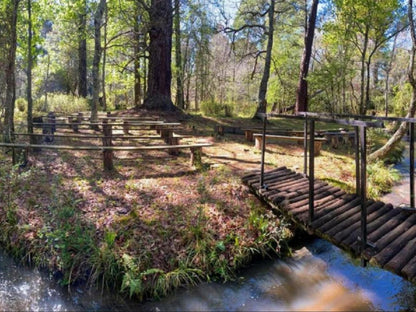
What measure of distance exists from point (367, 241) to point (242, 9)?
1317 cm

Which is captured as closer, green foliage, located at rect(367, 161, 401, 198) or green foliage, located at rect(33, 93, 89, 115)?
green foliage, located at rect(367, 161, 401, 198)

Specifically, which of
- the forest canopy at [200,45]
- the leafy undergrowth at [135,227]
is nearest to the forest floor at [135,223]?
the leafy undergrowth at [135,227]

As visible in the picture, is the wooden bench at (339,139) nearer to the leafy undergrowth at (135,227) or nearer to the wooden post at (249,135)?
the wooden post at (249,135)

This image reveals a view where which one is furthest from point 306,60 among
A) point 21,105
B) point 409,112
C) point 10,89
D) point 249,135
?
point 21,105

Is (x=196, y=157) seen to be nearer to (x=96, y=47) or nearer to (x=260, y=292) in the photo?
(x=260, y=292)

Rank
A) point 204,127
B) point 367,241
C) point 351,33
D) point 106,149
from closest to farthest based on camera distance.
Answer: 1. point 367,241
2. point 106,149
3. point 204,127
4. point 351,33

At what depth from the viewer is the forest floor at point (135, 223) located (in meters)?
3.86

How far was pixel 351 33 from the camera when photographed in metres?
13.5

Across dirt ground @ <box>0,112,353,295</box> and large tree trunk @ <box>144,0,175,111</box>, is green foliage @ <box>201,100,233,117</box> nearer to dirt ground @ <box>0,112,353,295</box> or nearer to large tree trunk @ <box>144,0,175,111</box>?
large tree trunk @ <box>144,0,175,111</box>

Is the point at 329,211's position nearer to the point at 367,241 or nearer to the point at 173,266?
the point at 367,241

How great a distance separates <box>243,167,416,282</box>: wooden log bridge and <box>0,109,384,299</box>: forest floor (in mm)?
443

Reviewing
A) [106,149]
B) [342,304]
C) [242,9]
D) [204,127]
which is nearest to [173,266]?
[342,304]

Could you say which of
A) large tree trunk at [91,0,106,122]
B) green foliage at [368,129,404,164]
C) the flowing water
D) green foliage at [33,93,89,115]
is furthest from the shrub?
green foliage at [368,129,404,164]

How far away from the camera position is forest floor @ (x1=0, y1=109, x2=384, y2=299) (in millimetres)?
3861
